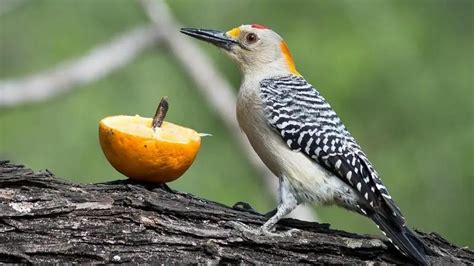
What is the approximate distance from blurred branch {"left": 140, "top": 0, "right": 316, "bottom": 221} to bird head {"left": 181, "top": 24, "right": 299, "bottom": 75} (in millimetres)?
4232

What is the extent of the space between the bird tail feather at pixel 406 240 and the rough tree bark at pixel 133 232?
0.08m

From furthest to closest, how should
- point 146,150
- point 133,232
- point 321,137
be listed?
1. point 321,137
2. point 146,150
3. point 133,232

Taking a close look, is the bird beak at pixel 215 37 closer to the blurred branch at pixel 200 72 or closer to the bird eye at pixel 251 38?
the bird eye at pixel 251 38

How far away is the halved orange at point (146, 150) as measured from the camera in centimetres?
525

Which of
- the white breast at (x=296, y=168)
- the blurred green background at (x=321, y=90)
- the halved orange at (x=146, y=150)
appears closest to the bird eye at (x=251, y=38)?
the white breast at (x=296, y=168)

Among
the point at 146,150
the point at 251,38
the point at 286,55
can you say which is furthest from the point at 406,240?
the point at 251,38

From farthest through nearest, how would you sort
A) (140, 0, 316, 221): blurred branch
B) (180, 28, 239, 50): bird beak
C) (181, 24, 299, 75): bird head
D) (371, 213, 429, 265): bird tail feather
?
(140, 0, 316, 221): blurred branch
(181, 24, 299, 75): bird head
(180, 28, 239, 50): bird beak
(371, 213, 429, 265): bird tail feather

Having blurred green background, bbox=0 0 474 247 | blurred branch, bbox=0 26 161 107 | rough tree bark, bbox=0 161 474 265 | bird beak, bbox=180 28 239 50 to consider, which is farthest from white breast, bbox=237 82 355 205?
blurred branch, bbox=0 26 161 107

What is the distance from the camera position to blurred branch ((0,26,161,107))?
10328 millimetres

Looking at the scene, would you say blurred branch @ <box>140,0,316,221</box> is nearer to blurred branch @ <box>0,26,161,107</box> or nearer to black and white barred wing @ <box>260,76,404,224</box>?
blurred branch @ <box>0,26,161,107</box>

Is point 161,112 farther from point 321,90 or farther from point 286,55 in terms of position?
point 321,90

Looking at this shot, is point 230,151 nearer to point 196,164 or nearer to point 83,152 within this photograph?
point 196,164

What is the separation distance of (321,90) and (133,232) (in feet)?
22.1

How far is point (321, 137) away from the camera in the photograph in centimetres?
585
